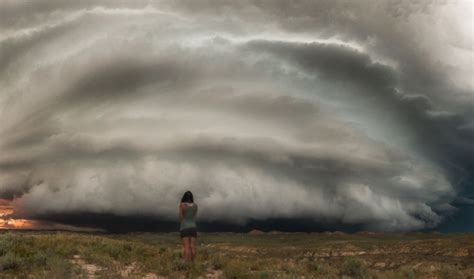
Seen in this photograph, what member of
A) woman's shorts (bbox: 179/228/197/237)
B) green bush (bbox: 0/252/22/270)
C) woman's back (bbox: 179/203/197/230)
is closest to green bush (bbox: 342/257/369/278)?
woman's shorts (bbox: 179/228/197/237)

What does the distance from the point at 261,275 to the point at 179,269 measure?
314 centimetres

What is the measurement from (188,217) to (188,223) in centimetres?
23

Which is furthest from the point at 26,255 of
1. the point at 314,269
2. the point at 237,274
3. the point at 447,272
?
the point at 447,272

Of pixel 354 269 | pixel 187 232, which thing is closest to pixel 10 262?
pixel 187 232

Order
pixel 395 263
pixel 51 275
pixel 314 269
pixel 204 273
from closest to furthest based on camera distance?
pixel 51 275 → pixel 204 273 → pixel 314 269 → pixel 395 263

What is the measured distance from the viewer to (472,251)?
7619 cm

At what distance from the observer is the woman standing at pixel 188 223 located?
1548 centimetres

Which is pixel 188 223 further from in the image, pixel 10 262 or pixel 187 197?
pixel 10 262

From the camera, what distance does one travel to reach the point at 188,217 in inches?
615

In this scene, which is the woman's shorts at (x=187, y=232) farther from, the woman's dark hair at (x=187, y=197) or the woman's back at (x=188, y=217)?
the woman's dark hair at (x=187, y=197)

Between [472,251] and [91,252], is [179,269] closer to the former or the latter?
[91,252]

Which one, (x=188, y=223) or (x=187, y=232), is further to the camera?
(x=188, y=223)

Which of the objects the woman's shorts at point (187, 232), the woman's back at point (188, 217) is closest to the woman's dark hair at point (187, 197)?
the woman's back at point (188, 217)

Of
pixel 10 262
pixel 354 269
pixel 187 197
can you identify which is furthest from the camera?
pixel 354 269
